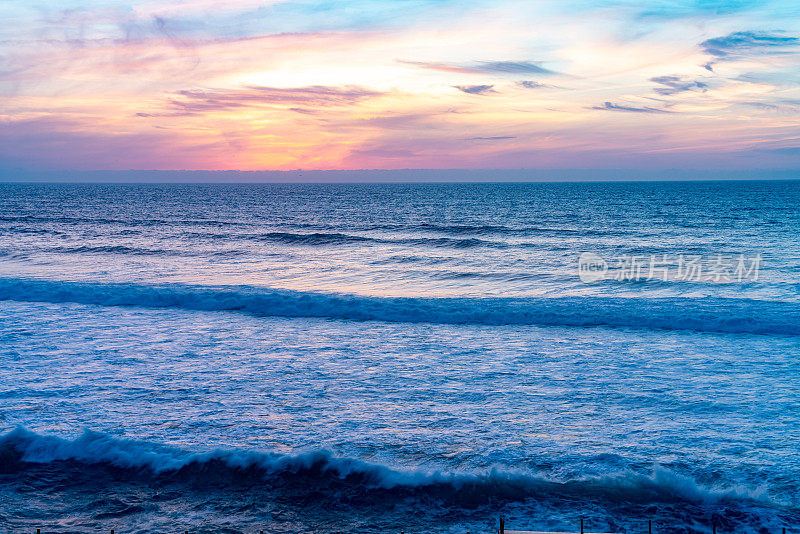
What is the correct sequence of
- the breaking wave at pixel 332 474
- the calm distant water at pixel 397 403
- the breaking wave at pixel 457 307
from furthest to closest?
the breaking wave at pixel 457 307 → the breaking wave at pixel 332 474 → the calm distant water at pixel 397 403

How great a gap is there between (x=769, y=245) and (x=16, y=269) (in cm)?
4091

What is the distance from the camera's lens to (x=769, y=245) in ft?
111

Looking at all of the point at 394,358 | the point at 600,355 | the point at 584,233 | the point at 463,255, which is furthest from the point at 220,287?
the point at 584,233

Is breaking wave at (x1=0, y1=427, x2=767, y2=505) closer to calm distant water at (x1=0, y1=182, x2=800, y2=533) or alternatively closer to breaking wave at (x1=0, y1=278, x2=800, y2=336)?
calm distant water at (x1=0, y1=182, x2=800, y2=533)

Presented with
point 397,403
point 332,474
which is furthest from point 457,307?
point 332,474

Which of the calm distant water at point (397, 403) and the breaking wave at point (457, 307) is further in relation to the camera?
the breaking wave at point (457, 307)

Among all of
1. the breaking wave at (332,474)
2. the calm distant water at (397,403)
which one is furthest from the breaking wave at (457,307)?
the breaking wave at (332,474)

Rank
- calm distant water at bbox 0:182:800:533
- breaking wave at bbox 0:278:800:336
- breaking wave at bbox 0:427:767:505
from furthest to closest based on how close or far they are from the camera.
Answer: breaking wave at bbox 0:278:800:336 < breaking wave at bbox 0:427:767:505 < calm distant water at bbox 0:182:800:533

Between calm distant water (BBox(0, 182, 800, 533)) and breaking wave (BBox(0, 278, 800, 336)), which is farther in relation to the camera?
breaking wave (BBox(0, 278, 800, 336))

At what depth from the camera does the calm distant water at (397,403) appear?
5.51m

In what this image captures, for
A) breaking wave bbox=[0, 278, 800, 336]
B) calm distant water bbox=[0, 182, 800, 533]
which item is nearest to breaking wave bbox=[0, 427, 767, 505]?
calm distant water bbox=[0, 182, 800, 533]

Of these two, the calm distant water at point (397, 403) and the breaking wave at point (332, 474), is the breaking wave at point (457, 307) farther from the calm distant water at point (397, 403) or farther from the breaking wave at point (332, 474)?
the breaking wave at point (332, 474)

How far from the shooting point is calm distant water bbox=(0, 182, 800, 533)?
18.1 ft

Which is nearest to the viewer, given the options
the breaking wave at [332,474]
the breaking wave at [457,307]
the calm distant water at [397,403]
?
the calm distant water at [397,403]
